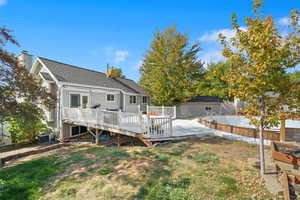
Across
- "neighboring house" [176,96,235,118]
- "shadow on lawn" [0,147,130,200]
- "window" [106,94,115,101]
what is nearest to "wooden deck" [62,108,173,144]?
"shadow on lawn" [0,147,130,200]

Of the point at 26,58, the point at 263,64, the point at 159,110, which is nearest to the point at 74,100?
the point at 26,58

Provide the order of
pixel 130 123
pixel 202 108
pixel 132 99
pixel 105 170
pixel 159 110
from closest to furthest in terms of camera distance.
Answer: pixel 105 170 → pixel 130 123 → pixel 159 110 → pixel 132 99 → pixel 202 108

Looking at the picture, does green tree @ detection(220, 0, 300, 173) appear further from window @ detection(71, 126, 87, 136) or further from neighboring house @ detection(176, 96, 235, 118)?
neighboring house @ detection(176, 96, 235, 118)

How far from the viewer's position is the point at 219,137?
25.9ft

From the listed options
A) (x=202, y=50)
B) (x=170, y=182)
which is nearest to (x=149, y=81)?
(x=202, y=50)

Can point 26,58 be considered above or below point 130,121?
above

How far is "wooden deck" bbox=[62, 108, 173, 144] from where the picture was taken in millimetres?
7184

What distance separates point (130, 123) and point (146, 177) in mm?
4143

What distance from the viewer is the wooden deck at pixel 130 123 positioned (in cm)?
718

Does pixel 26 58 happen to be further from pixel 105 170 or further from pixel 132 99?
pixel 105 170

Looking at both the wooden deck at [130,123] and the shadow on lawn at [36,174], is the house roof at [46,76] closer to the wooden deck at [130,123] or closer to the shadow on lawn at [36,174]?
the wooden deck at [130,123]

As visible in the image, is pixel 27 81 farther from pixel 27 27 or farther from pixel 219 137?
pixel 219 137

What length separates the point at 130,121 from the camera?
26.0 ft

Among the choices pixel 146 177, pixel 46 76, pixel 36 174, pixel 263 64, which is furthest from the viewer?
pixel 46 76
